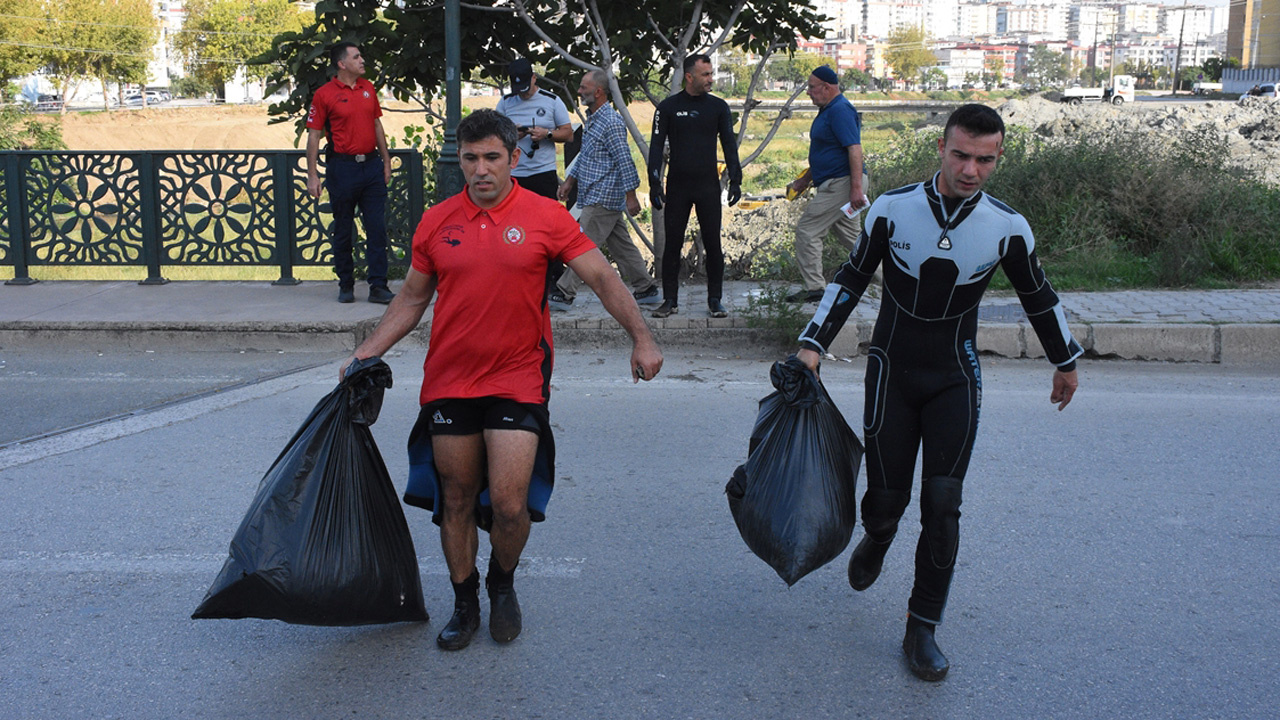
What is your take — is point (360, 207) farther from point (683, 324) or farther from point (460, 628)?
point (460, 628)

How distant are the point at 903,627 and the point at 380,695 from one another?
68.8 inches

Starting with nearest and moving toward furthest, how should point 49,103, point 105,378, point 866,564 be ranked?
point 866,564 → point 105,378 → point 49,103

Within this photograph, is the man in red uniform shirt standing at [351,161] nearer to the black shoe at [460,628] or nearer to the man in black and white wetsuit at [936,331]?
the black shoe at [460,628]

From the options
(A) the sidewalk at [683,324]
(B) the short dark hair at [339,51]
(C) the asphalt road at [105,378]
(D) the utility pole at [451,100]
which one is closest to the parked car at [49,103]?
(B) the short dark hair at [339,51]

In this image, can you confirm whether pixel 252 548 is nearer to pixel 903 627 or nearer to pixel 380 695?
pixel 380 695

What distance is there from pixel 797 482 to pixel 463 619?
1187 mm

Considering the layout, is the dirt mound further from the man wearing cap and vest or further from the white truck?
the white truck

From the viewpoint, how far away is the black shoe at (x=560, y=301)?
9103mm

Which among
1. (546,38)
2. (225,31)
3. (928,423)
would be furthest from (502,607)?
(225,31)

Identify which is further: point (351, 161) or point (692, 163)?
point (351, 161)

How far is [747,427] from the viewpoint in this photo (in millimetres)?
6586

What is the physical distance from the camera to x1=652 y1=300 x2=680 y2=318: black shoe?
8766 millimetres

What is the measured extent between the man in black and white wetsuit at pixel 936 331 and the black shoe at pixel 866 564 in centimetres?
24

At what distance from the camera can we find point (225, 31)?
288 feet
